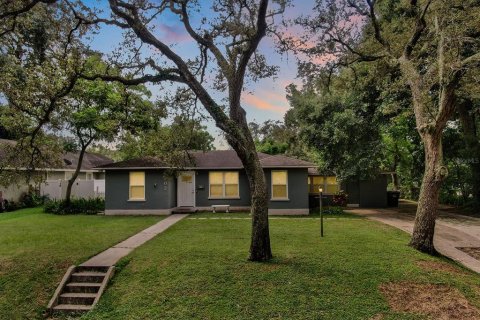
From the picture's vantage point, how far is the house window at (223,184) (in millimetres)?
19188

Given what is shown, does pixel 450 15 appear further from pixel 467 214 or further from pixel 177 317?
pixel 467 214

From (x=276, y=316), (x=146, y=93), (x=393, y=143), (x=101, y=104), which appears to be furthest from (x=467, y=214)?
(x=101, y=104)

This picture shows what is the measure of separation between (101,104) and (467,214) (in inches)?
876

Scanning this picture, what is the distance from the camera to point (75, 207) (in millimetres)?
19141

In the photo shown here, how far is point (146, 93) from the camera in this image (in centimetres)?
2041

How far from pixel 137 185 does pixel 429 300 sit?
15.4 m

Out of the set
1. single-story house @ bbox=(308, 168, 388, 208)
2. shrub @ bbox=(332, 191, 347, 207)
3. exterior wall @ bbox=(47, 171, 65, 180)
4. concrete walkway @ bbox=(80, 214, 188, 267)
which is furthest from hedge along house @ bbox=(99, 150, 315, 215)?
exterior wall @ bbox=(47, 171, 65, 180)

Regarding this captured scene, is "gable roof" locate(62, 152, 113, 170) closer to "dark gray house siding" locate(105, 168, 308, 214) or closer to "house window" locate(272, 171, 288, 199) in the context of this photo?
"dark gray house siding" locate(105, 168, 308, 214)

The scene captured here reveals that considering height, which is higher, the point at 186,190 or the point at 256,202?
the point at 186,190

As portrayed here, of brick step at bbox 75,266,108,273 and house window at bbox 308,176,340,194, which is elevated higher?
house window at bbox 308,176,340,194

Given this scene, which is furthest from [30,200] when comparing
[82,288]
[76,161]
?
[82,288]

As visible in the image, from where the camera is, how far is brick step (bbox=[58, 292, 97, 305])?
717 cm

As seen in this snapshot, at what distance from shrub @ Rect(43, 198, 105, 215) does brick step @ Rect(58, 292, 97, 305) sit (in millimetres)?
12464

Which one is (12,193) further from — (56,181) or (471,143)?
(471,143)
